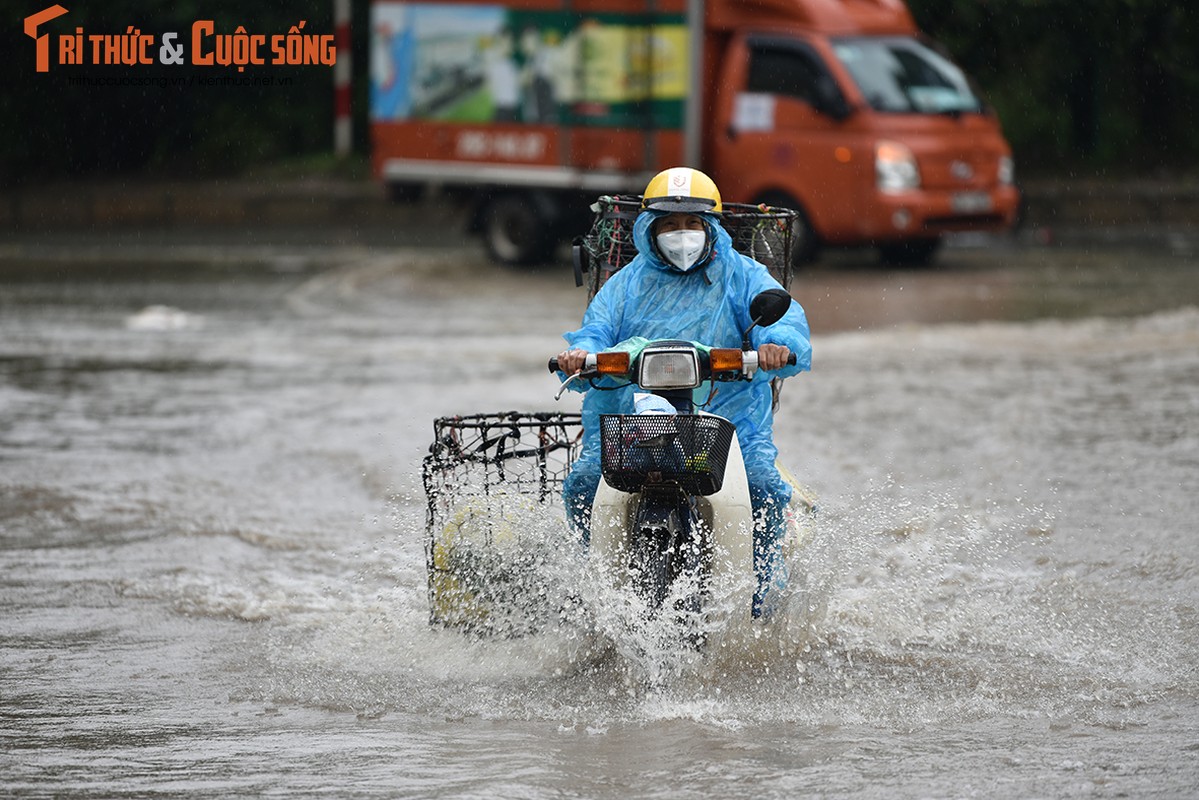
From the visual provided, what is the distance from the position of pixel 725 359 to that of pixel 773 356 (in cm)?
14

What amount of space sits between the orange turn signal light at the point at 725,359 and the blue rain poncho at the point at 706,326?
378 millimetres

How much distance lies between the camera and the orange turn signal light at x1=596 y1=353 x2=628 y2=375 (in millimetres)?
5766

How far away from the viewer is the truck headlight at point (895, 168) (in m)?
18.8

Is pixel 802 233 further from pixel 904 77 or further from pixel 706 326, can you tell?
pixel 706 326

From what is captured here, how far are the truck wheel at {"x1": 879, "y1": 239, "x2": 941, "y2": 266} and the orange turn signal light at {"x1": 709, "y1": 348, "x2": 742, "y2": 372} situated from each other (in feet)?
47.5

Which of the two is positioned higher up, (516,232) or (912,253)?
(516,232)

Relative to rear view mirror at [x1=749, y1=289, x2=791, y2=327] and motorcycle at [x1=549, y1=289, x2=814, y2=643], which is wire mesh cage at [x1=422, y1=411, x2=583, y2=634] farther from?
rear view mirror at [x1=749, y1=289, x2=791, y2=327]

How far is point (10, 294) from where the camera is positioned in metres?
17.8

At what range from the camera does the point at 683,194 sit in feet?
19.8

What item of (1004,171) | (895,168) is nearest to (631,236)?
(895,168)

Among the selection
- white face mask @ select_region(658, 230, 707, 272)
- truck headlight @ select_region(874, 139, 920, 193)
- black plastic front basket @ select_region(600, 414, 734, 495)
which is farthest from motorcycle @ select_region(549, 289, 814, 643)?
truck headlight @ select_region(874, 139, 920, 193)

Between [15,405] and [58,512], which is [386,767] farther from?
[15,405]

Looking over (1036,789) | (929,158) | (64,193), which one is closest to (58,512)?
(1036,789)

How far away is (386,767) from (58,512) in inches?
162
